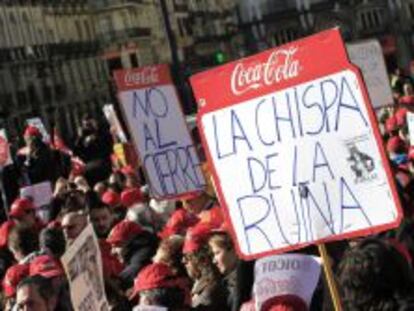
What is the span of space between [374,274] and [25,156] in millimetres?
10425

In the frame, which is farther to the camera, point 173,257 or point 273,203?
point 173,257

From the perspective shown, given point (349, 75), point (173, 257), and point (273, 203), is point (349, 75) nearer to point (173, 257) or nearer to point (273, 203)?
point (273, 203)

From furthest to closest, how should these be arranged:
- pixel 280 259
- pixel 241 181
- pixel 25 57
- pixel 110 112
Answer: pixel 25 57
pixel 110 112
pixel 241 181
pixel 280 259

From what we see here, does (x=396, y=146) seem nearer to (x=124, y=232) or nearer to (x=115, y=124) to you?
(x=124, y=232)

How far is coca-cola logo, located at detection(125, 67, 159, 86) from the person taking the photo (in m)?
10.0

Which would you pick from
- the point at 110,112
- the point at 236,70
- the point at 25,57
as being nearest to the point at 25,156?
the point at 110,112

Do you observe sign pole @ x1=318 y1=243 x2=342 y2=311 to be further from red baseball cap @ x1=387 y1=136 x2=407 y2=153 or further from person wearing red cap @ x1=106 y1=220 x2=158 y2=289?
red baseball cap @ x1=387 y1=136 x2=407 y2=153

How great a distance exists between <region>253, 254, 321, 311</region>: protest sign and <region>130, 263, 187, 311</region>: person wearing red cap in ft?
1.42

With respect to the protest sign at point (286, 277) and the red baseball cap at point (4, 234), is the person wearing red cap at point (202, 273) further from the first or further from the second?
the red baseball cap at point (4, 234)

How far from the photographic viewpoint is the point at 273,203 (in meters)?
5.76

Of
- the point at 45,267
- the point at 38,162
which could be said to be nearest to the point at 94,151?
the point at 38,162

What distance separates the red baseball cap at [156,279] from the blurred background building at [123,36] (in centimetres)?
5171

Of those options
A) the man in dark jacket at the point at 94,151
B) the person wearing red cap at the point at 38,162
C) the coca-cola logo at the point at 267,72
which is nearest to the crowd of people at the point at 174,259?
the coca-cola logo at the point at 267,72

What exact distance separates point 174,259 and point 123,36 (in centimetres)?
7832
